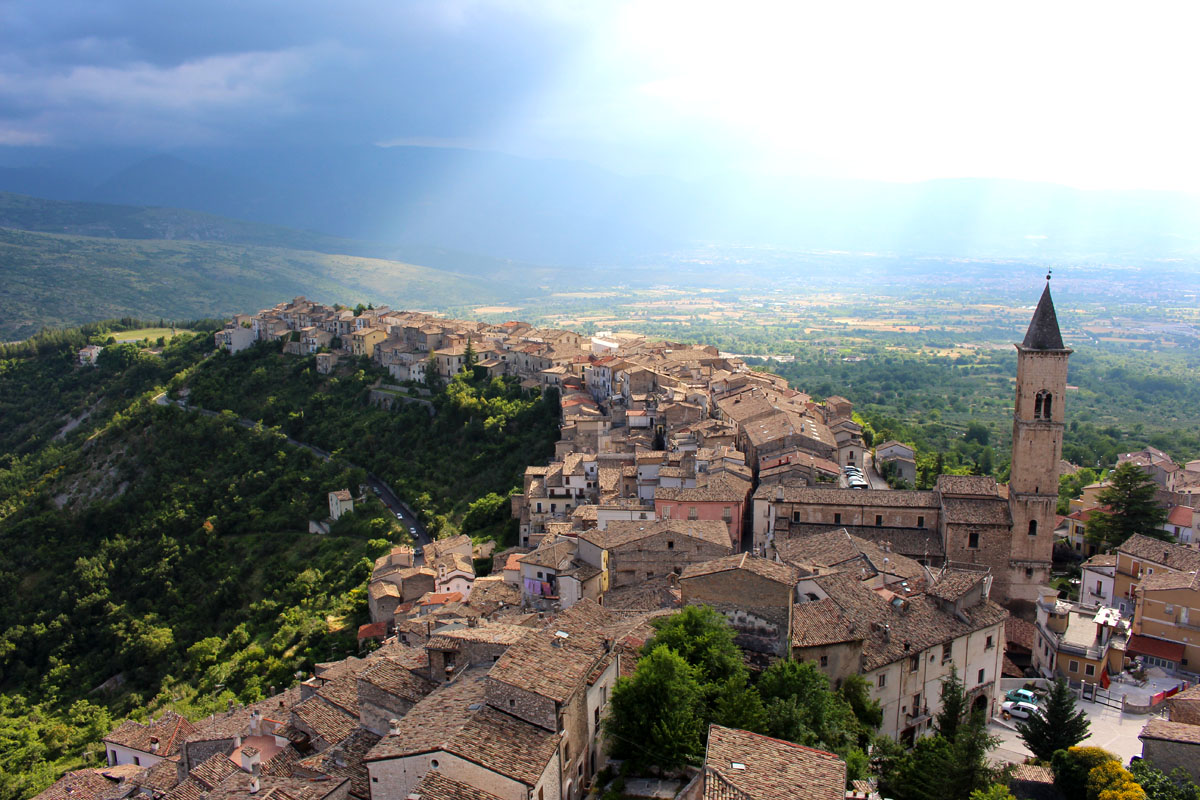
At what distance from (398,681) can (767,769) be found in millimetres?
9284

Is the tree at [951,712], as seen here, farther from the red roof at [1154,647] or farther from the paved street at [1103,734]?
the red roof at [1154,647]

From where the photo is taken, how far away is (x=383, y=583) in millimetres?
39594

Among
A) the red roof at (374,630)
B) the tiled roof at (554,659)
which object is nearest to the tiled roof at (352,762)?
the tiled roof at (554,659)

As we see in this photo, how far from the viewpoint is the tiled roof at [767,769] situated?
1447 cm

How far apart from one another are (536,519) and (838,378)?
9326 cm

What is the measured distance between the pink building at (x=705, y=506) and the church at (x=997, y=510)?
46.4 inches

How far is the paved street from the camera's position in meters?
22.4

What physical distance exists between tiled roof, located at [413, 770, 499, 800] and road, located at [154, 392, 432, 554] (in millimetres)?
29167

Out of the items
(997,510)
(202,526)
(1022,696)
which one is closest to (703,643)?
(1022,696)

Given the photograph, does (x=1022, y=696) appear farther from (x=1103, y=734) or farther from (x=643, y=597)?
(x=643, y=597)

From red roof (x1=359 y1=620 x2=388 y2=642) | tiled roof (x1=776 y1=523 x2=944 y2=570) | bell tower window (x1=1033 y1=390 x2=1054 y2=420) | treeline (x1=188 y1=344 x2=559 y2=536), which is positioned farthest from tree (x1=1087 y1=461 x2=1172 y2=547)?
red roof (x1=359 y1=620 x2=388 y2=642)

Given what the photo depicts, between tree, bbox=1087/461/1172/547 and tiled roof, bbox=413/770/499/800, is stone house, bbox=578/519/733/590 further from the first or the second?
tree, bbox=1087/461/1172/547

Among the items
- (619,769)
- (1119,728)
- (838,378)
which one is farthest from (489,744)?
(838,378)

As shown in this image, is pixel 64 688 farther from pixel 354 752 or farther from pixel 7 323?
pixel 7 323
